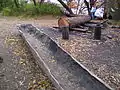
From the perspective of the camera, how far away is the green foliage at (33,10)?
1395 centimetres

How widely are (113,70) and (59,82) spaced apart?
139 cm

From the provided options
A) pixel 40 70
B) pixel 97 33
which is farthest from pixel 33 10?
pixel 40 70

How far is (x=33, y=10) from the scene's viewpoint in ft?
46.2

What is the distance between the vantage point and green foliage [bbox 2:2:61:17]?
45.8 ft

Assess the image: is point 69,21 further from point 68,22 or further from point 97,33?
point 97,33

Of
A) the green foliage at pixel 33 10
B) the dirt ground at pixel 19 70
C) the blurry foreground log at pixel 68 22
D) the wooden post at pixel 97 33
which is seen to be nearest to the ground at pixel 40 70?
the dirt ground at pixel 19 70

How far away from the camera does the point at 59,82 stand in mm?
3988

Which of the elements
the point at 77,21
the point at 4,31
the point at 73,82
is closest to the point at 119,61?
the point at 73,82

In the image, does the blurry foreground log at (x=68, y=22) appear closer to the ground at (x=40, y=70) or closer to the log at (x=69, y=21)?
the log at (x=69, y=21)

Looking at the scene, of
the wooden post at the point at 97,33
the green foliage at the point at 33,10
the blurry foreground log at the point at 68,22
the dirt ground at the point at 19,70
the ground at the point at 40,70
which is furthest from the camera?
the green foliage at the point at 33,10

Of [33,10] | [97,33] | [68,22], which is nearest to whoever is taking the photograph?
[97,33]

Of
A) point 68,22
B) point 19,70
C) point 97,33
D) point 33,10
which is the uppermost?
point 33,10

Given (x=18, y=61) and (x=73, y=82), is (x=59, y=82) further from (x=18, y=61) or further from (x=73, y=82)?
(x=18, y=61)

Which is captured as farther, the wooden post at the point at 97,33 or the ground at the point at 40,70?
the wooden post at the point at 97,33
